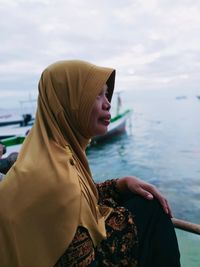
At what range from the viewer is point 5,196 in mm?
1004

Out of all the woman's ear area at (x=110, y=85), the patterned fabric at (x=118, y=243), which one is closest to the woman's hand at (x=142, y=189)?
the patterned fabric at (x=118, y=243)

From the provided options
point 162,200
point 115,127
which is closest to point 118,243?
point 162,200

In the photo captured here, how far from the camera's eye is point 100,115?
128 centimetres

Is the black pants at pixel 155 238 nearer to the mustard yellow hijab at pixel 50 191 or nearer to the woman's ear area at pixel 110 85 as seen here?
the mustard yellow hijab at pixel 50 191

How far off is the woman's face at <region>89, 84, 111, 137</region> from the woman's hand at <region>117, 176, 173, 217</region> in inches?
13.1

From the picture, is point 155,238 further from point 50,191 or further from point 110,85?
point 110,85

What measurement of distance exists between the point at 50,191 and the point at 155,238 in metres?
0.56

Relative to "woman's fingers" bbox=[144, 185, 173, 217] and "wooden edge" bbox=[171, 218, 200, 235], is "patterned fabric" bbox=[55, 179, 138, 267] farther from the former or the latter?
"wooden edge" bbox=[171, 218, 200, 235]

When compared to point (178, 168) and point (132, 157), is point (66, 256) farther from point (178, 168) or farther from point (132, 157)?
point (132, 157)

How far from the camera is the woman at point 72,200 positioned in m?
1.02

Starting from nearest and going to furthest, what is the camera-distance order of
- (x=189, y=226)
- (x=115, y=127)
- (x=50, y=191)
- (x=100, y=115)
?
(x=50, y=191) < (x=100, y=115) < (x=189, y=226) < (x=115, y=127)

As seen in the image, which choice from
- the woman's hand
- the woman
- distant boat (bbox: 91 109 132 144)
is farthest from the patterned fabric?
distant boat (bbox: 91 109 132 144)

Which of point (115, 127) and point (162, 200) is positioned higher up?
point (162, 200)

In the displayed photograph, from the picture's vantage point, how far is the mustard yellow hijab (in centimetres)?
101
